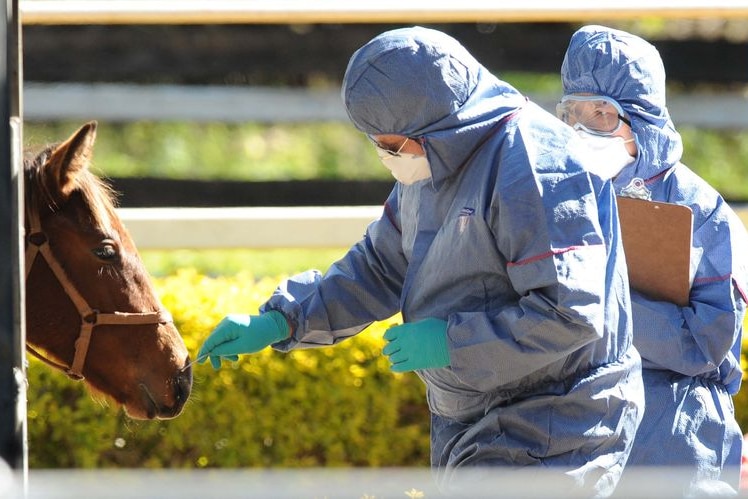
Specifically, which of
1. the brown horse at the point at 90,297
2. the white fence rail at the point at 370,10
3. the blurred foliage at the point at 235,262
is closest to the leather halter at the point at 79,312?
the brown horse at the point at 90,297

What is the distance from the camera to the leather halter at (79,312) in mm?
2727

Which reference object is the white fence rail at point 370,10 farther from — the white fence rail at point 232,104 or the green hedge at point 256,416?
the white fence rail at point 232,104

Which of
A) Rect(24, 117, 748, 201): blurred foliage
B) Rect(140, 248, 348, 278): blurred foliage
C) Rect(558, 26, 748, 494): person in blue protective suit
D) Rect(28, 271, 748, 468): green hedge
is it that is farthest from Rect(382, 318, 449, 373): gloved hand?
Rect(24, 117, 748, 201): blurred foliage

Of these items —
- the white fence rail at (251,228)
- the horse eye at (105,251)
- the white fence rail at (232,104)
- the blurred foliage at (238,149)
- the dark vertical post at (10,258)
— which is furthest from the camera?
the blurred foliage at (238,149)

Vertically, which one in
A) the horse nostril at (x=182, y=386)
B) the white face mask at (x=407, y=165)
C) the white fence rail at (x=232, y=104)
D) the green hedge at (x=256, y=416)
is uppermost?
the white face mask at (x=407, y=165)

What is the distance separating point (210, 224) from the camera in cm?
509

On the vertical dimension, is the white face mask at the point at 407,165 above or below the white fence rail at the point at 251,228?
above

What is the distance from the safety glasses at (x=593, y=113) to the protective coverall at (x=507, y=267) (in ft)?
2.11

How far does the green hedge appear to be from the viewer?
443 cm

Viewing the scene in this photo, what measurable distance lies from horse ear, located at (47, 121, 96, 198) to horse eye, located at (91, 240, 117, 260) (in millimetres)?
148

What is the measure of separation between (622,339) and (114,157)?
353 inches

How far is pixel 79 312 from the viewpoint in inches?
109

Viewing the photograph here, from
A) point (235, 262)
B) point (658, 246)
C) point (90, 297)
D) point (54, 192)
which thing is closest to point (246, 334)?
point (90, 297)

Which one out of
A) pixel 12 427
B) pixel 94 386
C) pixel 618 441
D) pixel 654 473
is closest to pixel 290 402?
pixel 94 386
